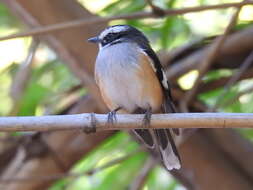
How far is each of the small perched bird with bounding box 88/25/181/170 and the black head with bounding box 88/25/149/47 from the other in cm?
11

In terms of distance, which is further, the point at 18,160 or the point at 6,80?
the point at 6,80

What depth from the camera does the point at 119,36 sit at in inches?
167

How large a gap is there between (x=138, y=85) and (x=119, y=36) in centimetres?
52

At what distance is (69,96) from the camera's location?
4758 mm

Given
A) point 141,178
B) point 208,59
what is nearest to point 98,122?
point 141,178

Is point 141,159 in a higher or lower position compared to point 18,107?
lower

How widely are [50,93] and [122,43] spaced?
79cm

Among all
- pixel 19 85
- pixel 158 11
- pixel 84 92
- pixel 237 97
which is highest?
pixel 158 11

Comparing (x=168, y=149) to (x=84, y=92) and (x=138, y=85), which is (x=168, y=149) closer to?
(x=138, y=85)

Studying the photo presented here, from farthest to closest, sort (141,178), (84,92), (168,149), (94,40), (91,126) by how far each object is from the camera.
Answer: (84,92), (94,40), (141,178), (168,149), (91,126)

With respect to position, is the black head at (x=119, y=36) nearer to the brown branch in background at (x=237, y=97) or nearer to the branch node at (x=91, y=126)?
the brown branch in background at (x=237, y=97)

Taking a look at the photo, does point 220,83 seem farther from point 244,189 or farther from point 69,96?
point 69,96

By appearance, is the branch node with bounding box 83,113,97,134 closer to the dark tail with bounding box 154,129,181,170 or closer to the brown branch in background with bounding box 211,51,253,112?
the dark tail with bounding box 154,129,181,170

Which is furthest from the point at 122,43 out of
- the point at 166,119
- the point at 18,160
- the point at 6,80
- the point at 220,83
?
the point at 6,80
